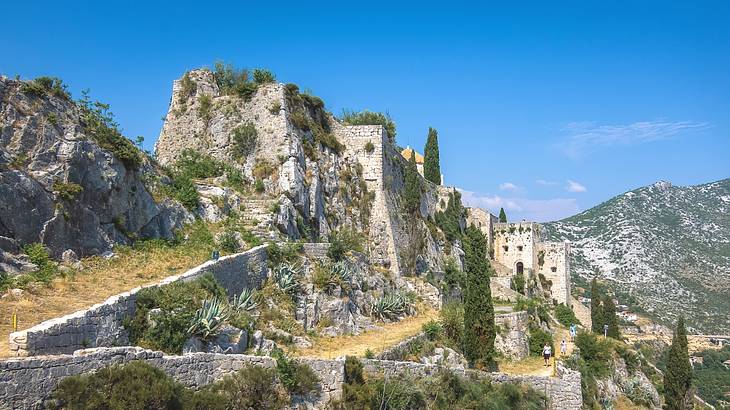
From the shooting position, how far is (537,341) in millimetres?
29062

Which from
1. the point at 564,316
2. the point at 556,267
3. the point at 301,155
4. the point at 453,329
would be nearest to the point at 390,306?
the point at 453,329

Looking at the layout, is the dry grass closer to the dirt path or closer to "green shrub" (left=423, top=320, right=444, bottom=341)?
the dirt path

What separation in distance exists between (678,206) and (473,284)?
95.6 metres

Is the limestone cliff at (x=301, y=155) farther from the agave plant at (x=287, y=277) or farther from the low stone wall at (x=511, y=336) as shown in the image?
the low stone wall at (x=511, y=336)

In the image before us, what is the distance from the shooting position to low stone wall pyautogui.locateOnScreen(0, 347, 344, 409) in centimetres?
893

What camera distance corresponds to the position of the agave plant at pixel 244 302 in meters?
17.3

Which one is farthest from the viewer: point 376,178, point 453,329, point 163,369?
point 376,178

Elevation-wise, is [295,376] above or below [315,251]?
below

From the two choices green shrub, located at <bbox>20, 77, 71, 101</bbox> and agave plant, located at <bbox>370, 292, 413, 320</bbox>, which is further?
agave plant, located at <bbox>370, 292, 413, 320</bbox>

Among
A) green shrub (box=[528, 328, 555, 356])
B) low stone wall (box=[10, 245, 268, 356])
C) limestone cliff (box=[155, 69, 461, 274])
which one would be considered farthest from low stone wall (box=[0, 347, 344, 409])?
green shrub (box=[528, 328, 555, 356])

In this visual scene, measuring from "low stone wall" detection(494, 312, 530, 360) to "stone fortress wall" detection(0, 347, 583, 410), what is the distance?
314 inches

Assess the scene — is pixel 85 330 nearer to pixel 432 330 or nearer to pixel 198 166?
pixel 432 330

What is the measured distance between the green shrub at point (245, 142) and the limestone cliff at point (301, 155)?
0.05m

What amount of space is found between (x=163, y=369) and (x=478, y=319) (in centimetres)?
1441
